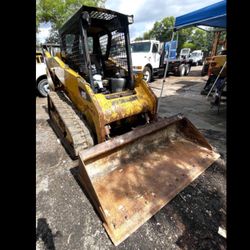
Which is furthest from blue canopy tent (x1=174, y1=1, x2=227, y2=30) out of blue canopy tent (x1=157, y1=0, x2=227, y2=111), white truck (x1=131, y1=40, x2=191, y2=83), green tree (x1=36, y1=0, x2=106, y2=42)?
green tree (x1=36, y1=0, x2=106, y2=42)

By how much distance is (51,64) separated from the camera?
4.84 metres

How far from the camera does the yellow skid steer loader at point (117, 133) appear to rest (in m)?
2.35

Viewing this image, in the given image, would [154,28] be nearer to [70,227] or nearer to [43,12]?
[43,12]

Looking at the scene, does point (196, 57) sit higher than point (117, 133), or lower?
lower

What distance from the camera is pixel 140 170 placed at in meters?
2.85

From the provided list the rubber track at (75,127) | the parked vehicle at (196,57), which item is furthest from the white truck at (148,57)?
the parked vehicle at (196,57)

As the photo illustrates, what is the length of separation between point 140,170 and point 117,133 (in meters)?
1.11

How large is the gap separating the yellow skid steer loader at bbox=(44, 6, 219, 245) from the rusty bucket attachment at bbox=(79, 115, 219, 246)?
10 mm

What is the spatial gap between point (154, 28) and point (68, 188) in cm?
5074

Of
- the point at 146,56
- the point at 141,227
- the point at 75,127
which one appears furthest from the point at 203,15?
the point at 146,56

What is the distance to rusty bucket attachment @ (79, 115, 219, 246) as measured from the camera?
85.9 inches

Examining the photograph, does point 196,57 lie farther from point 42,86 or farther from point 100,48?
point 100,48

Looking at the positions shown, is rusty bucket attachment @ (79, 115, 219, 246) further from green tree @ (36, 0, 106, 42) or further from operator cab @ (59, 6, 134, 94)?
green tree @ (36, 0, 106, 42)
